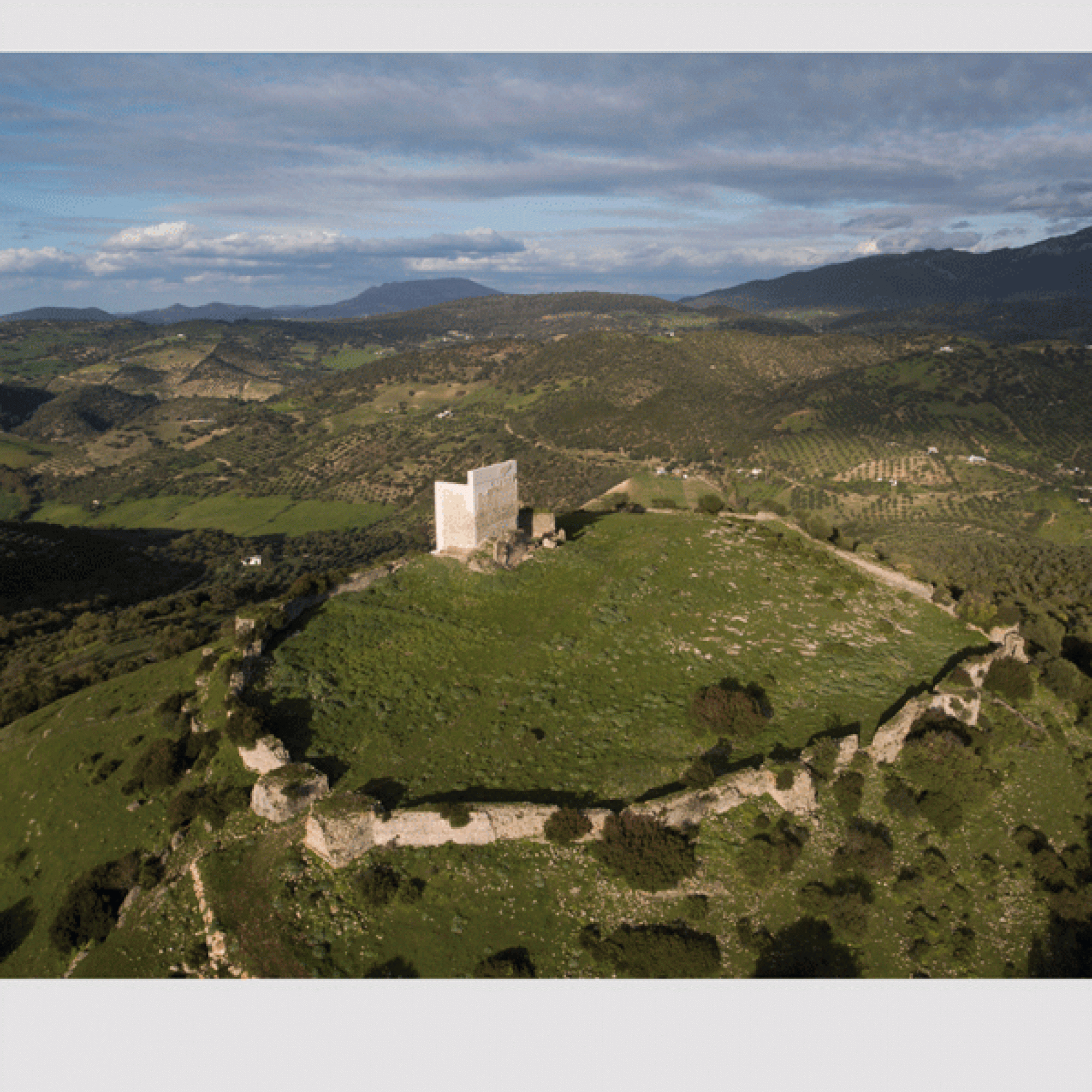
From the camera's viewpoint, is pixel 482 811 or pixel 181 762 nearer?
pixel 482 811

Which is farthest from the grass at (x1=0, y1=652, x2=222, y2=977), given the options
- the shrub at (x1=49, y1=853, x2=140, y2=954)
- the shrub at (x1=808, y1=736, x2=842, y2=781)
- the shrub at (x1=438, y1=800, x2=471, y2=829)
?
the shrub at (x1=808, y1=736, x2=842, y2=781)

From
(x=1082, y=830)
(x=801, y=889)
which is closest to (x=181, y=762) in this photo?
(x=801, y=889)

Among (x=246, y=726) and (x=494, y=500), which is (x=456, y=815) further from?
(x=494, y=500)

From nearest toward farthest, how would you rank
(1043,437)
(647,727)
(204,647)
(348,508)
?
(647,727), (204,647), (1043,437), (348,508)

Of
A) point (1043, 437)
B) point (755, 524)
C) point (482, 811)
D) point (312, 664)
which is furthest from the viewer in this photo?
point (1043, 437)

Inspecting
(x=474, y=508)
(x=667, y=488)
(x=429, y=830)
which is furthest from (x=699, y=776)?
(x=667, y=488)

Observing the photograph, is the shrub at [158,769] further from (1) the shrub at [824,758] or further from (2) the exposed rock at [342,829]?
(1) the shrub at [824,758]

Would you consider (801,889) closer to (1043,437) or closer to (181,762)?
(181,762)
